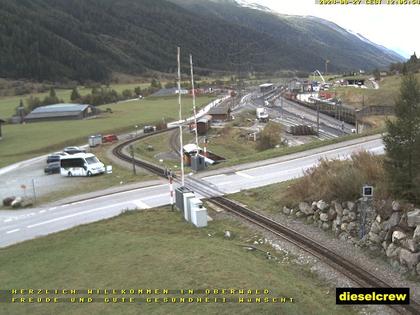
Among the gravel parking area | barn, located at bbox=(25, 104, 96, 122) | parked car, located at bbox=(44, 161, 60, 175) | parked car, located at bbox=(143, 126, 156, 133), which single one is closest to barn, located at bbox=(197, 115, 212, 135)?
parked car, located at bbox=(143, 126, 156, 133)

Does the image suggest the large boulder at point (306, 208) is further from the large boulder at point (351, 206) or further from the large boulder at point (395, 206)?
the large boulder at point (395, 206)

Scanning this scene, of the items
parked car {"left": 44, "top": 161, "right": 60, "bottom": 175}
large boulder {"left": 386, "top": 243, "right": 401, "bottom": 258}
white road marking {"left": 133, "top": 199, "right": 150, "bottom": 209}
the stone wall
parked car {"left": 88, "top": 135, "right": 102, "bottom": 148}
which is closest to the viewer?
the stone wall

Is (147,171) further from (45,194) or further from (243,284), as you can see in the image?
(243,284)

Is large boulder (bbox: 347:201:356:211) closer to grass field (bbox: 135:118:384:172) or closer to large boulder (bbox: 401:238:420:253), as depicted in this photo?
large boulder (bbox: 401:238:420:253)

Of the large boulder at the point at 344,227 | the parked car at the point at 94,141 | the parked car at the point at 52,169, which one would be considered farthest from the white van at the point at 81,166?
the large boulder at the point at 344,227

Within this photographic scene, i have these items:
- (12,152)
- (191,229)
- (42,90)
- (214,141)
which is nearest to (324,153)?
(191,229)
